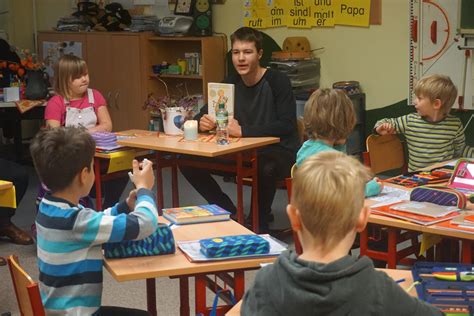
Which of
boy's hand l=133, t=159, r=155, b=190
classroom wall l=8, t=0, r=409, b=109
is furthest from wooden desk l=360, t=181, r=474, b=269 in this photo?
classroom wall l=8, t=0, r=409, b=109

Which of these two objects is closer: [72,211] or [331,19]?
[72,211]

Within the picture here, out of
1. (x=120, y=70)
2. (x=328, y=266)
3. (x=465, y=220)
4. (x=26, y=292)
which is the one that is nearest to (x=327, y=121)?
(x=465, y=220)

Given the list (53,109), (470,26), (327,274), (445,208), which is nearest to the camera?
(327,274)

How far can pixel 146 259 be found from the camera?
2.52 meters

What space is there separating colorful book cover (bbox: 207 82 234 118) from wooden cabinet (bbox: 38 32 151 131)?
2732mm

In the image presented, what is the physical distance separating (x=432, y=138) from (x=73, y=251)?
95.0 inches

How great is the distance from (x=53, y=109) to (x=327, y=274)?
142 inches

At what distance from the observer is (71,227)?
2.41m

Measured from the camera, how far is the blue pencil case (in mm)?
2496

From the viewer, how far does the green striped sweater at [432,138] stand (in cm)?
421

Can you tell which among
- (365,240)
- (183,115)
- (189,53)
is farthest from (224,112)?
(189,53)

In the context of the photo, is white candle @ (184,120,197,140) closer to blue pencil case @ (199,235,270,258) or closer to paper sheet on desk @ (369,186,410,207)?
paper sheet on desk @ (369,186,410,207)

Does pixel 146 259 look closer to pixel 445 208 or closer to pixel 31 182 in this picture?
pixel 445 208

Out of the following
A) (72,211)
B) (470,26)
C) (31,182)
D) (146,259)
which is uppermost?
(470,26)
